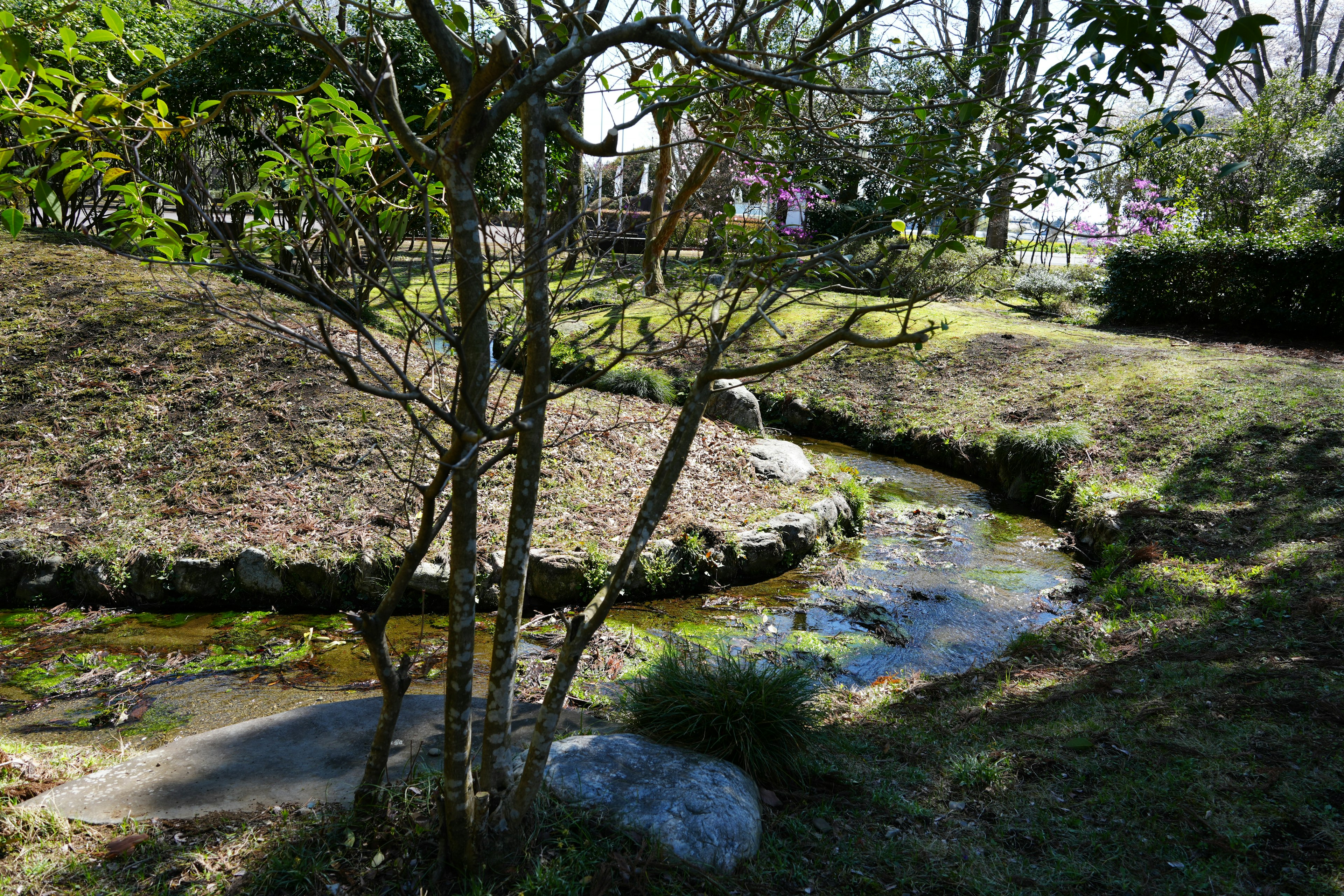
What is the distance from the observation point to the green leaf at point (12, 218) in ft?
6.41

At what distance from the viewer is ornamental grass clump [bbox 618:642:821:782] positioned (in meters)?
3.51

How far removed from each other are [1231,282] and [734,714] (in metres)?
12.4

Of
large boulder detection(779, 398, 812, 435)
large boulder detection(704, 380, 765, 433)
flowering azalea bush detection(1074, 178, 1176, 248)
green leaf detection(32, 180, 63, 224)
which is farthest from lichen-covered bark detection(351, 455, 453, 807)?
flowering azalea bush detection(1074, 178, 1176, 248)

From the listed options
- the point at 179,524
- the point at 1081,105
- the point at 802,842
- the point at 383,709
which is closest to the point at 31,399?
the point at 179,524

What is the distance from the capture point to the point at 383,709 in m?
2.52

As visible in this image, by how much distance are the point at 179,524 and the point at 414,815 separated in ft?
14.5

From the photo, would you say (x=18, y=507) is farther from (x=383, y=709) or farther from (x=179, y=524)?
(x=383, y=709)

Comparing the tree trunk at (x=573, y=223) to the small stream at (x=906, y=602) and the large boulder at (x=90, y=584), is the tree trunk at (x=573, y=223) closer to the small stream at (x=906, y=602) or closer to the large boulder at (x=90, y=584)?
the small stream at (x=906, y=602)

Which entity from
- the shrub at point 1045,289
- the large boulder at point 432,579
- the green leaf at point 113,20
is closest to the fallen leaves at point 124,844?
the green leaf at point 113,20

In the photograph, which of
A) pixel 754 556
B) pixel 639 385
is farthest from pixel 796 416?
pixel 754 556

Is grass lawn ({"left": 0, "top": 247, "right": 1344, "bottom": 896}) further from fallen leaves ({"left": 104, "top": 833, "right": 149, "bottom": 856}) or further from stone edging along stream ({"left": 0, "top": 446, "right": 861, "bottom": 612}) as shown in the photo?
stone edging along stream ({"left": 0, "top": 446, "right": 861, "bottom": 612})

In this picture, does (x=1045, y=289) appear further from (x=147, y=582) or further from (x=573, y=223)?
(x=573, y=223)

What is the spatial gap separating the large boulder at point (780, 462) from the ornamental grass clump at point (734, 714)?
4.24 metres

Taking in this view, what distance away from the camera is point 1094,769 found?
356cm
